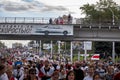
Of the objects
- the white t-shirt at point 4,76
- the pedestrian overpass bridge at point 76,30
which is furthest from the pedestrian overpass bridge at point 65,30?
the white t-shirt at point 4,76

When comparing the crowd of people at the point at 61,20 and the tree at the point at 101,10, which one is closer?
the crowd of people at the point at 61,20

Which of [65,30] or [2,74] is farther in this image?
[65,30]

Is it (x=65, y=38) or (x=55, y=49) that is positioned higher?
(x=65, y=38)

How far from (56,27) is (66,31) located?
1.48 m

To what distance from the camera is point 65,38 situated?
56.5 m

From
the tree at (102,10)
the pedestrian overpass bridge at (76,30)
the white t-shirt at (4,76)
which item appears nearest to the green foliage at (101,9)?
the tree at (102,10)

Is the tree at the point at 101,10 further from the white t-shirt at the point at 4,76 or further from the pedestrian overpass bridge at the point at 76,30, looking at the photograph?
the white t-shirt at the point at 4,76

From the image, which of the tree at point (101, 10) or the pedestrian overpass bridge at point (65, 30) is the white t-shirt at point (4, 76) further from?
the tree at point (101, 10)

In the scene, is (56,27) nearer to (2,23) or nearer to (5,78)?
(2,23)

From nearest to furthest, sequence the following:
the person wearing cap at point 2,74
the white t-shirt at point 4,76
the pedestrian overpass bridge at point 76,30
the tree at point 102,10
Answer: the person wearing cap at point 2,74
the white t-shirt at point 4,76
the pedestrian overpass bridge at point 76,30
the tree at point 102,10

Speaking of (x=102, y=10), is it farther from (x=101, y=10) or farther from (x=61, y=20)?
(x=61, y=20)

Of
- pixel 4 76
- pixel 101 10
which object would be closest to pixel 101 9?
pixel 101 10

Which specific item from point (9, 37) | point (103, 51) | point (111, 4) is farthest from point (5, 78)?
point (111, 4)

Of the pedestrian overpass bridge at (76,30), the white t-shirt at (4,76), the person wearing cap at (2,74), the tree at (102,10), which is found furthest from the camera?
the tree at (102,10)
